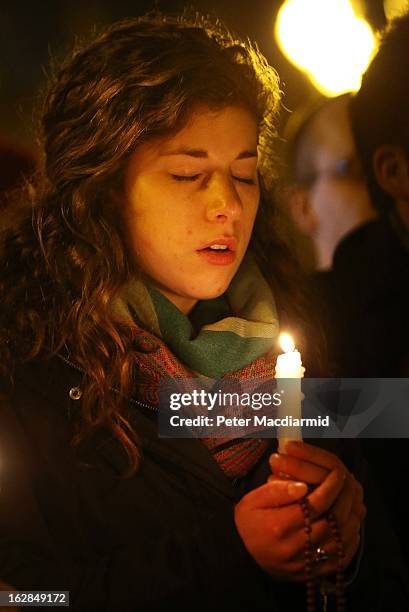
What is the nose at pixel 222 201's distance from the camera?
1.44 metres

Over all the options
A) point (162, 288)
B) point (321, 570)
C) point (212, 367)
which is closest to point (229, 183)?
point (162, 288)

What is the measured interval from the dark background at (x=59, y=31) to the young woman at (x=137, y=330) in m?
0.18

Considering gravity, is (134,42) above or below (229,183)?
above

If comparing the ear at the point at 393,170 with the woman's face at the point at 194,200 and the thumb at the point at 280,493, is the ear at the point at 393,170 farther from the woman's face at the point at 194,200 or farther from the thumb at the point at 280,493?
the thumb at the point at 280,493

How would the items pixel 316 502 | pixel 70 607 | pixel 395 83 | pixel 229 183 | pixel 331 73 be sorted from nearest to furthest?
pixel 316 502
pixel 70 607
pixel 229 183
pixel 395 83
pixel 331 73

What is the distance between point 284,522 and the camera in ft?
3.94

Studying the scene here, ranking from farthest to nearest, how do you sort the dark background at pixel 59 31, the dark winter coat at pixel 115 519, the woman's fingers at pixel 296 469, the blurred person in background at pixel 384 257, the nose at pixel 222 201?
the dark background at pixel 59 31 → the blurred person in background at pixel 384 257 → the nose at pixel 222 201 → the dark winter coat at pixel 115 519 → the woman's fingers at pixel 296 469

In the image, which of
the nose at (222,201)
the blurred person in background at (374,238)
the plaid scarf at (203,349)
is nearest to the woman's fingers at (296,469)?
the plaid scarf at (203,349)

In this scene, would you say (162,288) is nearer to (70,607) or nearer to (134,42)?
(134,42)

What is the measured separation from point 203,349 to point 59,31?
0.91 metres

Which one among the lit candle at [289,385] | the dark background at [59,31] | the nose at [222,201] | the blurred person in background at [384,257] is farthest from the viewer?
the dark background at [59,31]

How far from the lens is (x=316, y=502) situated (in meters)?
1.18

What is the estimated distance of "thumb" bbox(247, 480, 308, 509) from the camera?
3.84 ft

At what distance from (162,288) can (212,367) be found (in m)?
0.20
